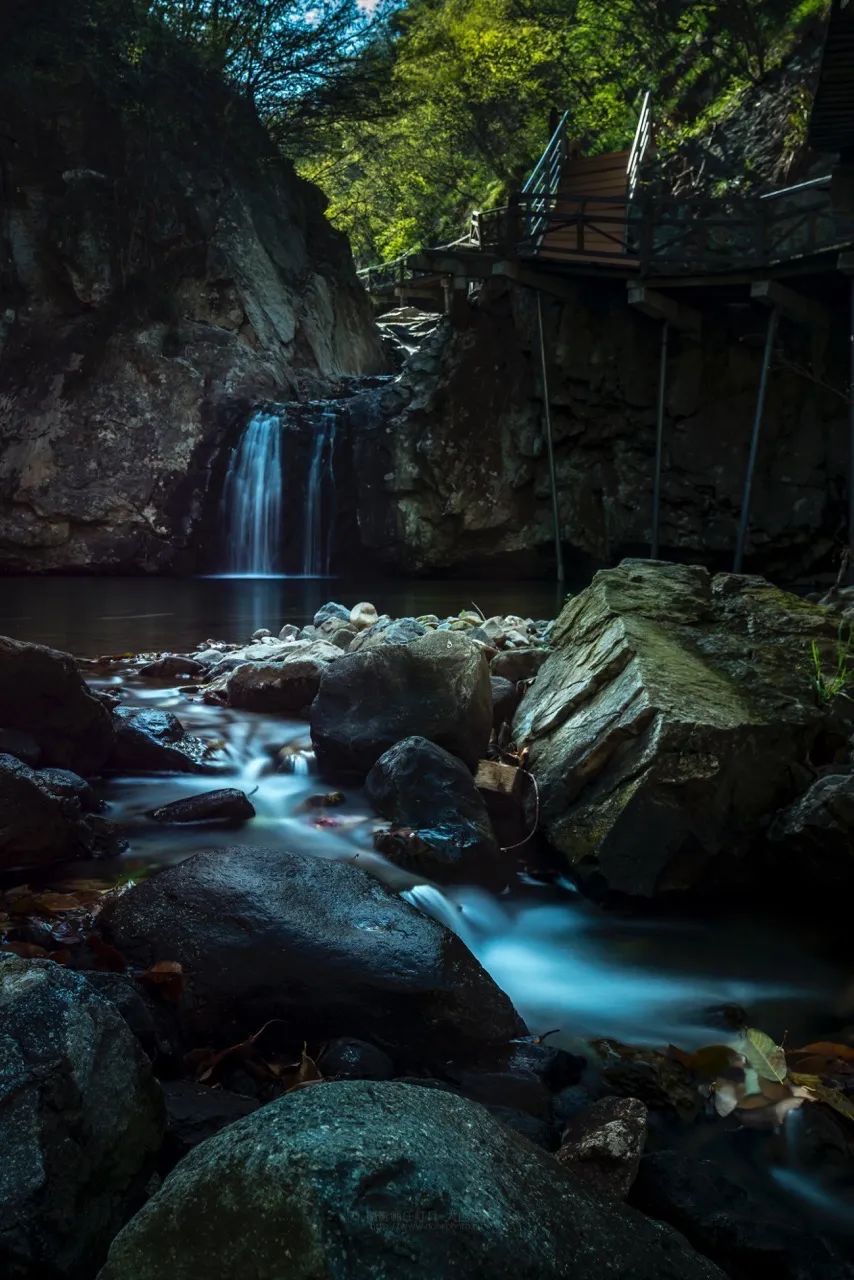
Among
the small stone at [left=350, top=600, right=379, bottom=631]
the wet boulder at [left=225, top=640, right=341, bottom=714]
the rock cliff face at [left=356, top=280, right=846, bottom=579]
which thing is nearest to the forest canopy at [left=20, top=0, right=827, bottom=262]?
the rock cliff face at [left=356, top=280, right=846, bottom=579]

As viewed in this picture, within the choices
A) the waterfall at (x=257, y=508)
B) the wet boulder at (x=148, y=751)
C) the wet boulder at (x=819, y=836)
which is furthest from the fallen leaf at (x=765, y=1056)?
the waterfall at (x=257, y=508)

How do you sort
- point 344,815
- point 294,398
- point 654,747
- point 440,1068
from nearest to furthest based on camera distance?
point 440,1068
point 654,747
point 344,815
point 294,398

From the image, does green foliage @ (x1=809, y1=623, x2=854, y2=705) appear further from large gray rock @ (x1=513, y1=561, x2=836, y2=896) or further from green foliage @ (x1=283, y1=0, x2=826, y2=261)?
green foliage @ (x1=283, y1=0, x2=826, y2=261)

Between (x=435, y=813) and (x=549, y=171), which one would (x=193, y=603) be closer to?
(x=435, y=813)

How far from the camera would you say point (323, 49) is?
83.4ft

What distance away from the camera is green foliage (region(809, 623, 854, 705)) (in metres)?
4.60

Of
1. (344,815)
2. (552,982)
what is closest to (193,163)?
(344,815)

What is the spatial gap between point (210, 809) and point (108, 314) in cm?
1861

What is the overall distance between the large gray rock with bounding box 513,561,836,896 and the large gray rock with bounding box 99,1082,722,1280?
2.28 metres

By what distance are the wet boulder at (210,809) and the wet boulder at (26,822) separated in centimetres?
63

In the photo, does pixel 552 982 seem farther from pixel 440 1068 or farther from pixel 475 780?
pixel 475 780

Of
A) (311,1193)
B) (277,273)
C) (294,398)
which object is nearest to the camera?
(311,1193)

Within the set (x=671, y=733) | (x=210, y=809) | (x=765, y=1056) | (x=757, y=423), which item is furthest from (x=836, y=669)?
(x=757, y=423)

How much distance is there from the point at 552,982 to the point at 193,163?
23306 millimetres
